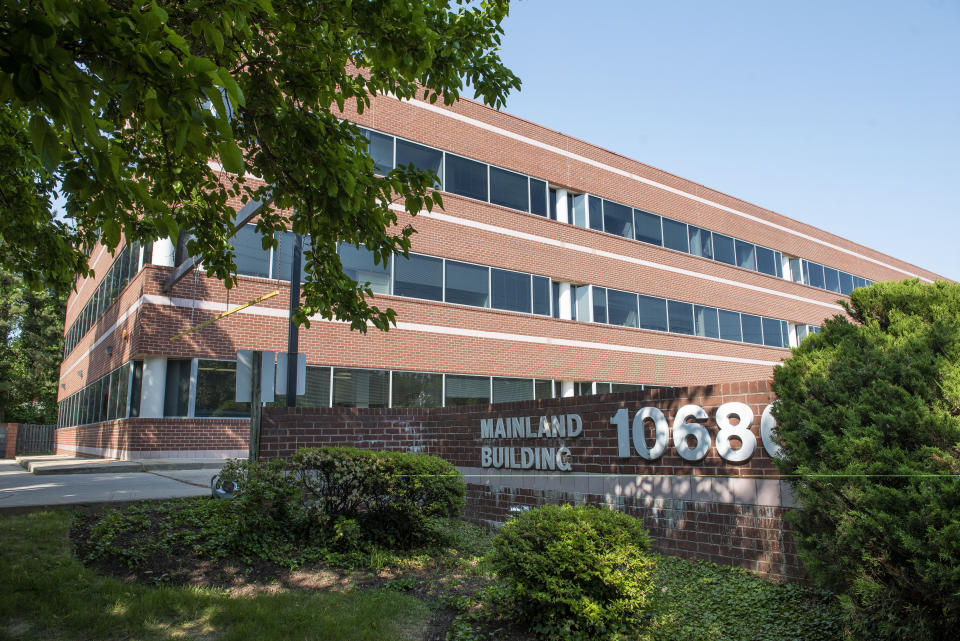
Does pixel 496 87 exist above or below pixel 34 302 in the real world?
below

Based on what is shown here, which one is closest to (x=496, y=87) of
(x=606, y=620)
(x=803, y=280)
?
(x=606, y=620)

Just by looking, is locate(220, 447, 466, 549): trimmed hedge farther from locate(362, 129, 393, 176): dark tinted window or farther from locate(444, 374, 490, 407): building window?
locate(362, 129, 393, 176): dark tinted window

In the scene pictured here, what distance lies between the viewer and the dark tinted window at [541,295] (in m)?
21.2

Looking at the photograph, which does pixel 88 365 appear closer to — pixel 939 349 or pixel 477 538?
pixel 477 538

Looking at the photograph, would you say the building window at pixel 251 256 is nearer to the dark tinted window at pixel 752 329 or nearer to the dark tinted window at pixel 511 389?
the dark tinted window at pixel 511 389

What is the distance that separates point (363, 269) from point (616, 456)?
38.1 ft

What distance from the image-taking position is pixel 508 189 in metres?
21.3

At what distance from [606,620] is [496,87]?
490 cm

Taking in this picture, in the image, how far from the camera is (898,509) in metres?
3.58

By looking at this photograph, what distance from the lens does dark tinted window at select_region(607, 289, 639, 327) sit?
2292 cm

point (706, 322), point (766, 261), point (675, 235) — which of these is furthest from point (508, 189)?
point (766, 261)

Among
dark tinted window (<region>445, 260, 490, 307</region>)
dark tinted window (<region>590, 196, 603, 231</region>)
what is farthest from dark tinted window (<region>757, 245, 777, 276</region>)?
dark tinted window (<region>445, 260, 490, 307</region>)

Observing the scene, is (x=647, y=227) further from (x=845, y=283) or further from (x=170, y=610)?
(x=170, y=610)

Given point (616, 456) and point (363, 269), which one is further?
point (363, 269)
